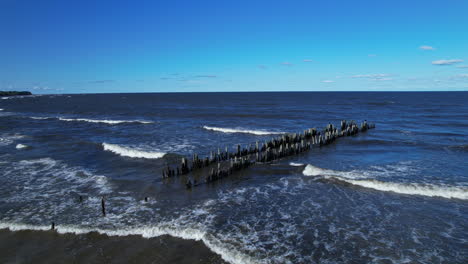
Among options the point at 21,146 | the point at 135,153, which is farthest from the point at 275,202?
the point at 21,146

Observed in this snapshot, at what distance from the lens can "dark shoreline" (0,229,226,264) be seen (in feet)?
29.9

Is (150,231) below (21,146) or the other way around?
below

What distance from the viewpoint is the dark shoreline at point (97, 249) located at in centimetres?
910

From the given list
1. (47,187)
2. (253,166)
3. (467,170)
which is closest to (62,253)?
(47,187)

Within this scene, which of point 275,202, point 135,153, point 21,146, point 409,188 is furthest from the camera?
point 21,146

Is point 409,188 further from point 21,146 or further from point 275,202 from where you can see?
point 21,146

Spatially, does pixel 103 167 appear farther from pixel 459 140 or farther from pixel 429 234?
pixel 459 140

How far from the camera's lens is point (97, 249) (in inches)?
381

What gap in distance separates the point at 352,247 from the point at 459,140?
1032 inches

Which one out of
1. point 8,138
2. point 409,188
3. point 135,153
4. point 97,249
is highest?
point 8,138

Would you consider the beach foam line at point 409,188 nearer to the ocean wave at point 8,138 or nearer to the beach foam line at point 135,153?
the beach foam line at point 135,153

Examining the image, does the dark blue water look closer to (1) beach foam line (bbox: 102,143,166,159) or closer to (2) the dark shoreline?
(1) beach foam line (bbox: 102,143,166,159)

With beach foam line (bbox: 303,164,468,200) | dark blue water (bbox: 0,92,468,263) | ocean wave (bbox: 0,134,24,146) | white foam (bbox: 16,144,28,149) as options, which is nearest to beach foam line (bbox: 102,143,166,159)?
dark blue water (bbox: 0,92,468,263)

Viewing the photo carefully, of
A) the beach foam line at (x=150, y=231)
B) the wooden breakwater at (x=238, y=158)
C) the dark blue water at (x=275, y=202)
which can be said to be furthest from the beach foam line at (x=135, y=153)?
the beach foam line at (x=150, y=231)
